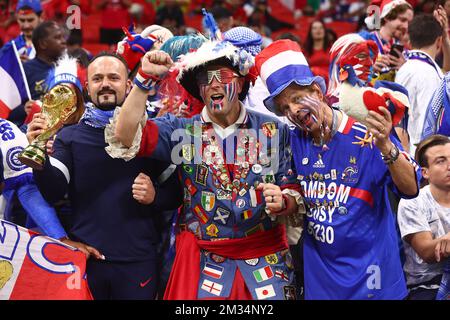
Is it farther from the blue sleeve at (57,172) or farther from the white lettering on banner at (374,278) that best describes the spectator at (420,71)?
the blue sleeve at (57,172)

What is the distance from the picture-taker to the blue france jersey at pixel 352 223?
148 inches

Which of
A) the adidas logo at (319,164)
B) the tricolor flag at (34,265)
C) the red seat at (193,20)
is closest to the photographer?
the adidas logo at (319,164)

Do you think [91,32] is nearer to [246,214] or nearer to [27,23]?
[27,23]

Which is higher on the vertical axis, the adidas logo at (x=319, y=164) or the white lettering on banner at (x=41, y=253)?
the adidas logo at (x=319, y=164)

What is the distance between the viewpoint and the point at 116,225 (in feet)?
13.9

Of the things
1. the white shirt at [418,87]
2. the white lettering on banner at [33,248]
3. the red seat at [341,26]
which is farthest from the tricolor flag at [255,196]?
the red seat at [341,26]

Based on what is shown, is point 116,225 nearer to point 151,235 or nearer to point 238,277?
point 151,235

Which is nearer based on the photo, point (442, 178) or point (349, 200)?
point (349, 200)

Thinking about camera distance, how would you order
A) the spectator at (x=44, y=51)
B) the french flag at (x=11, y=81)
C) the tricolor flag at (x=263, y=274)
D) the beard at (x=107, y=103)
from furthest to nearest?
the spectator at (x=44, y=51), the french flag at (x=11, y=81), the beard at (x=107, y=103), the tricolor flag at (x=263, y=274)

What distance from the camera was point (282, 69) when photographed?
3.88 meters

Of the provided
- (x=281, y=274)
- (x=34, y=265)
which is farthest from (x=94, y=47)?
(x=281, y=274)

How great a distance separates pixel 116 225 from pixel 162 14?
20.5 ft

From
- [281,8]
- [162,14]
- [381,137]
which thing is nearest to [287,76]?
[381,137]

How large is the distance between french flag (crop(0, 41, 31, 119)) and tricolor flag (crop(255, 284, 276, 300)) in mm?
2346
